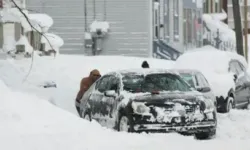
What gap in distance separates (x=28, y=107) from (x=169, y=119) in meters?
2.82

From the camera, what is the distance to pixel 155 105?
38.4 feet

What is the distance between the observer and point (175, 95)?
1205cm

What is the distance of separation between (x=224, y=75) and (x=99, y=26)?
1466 centimetres

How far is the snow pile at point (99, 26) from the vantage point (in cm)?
3138

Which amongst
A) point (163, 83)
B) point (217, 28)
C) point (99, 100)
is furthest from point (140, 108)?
point (217, 28)

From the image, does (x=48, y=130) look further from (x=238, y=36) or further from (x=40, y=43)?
(x=40, y=43)

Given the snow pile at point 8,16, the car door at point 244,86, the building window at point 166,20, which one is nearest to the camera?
the car door at point 244,86

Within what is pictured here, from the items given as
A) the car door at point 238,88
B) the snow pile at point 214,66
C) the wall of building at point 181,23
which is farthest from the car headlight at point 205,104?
the wall of building at point 181,23

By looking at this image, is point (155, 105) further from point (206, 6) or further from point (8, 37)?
point (206, 6)

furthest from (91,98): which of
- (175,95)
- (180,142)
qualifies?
(180,142)

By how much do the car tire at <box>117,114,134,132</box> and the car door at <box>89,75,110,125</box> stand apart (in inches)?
36.6

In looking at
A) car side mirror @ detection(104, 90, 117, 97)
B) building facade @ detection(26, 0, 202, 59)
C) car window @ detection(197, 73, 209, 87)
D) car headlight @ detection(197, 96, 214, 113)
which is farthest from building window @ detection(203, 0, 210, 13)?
car headlight @ detection(197, 96, 214, 113)

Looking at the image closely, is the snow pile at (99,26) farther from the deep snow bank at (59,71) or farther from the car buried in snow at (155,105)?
the car buried in snow at (155,105)

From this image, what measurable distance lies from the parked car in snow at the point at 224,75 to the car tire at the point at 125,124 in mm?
5212
